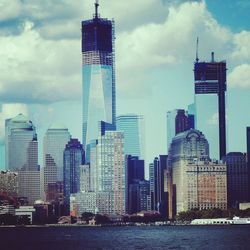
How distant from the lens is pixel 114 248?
423 ft

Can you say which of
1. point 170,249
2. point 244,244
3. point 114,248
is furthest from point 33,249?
point 244,244

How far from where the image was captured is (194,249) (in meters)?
121

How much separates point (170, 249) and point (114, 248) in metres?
9.67

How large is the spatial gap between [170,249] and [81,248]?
13795 mm

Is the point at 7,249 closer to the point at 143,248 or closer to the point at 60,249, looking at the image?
the point at 60,249

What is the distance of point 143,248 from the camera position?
129m

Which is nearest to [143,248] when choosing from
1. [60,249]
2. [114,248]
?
[114,248]

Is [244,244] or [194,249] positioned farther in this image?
[244,244]

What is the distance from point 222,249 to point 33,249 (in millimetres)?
28026

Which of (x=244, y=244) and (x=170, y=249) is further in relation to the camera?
(x=244, y=244)

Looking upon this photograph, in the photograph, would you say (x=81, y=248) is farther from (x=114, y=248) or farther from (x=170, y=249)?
(x=170, y=249)

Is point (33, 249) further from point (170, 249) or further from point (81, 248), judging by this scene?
point (170, 249)

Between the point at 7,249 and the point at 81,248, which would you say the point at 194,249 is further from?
the point at 7,249

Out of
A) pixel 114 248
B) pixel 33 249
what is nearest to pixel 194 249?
pixel 114 248
